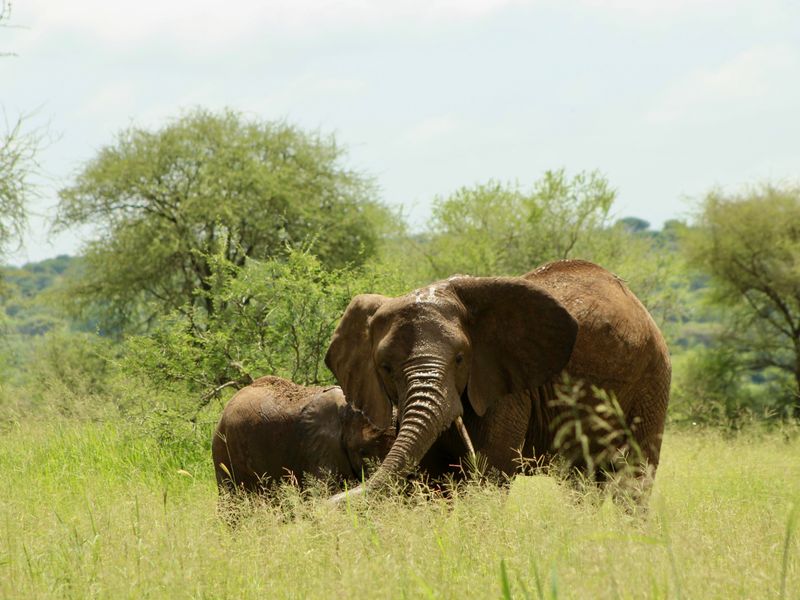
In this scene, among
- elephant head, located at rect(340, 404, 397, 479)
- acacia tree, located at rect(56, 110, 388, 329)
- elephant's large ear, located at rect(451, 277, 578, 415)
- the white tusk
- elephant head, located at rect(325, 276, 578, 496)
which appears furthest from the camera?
acacia tree, located at rect(56, 110, 388, 329)

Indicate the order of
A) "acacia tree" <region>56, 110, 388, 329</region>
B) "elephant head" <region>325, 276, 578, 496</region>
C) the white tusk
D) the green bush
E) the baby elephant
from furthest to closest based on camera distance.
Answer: "acacia tree" <region>56, 110, 388, 329</region> → the green bush → the baby elephant → the white tusk → "elephant head" <region>325, 276, 578, 496</region>

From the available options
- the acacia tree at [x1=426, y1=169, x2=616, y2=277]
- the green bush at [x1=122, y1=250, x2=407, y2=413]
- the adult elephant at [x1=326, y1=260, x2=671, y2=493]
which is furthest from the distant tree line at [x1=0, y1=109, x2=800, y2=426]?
the adult elephant at [x1=326, y1=260, x2=671, y2=493]

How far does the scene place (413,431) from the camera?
6.31 m

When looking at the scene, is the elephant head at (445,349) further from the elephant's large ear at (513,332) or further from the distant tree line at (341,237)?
the distant tree line at (341,237)

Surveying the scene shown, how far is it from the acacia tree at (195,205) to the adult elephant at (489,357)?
20806mm

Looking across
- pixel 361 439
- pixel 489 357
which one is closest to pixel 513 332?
pixel 489 357

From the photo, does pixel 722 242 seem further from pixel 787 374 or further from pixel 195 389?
pixel 195 389

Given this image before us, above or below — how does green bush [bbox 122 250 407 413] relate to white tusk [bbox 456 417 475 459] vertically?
above

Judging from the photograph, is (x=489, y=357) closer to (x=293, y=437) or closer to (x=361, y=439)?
(x=361, y=439)

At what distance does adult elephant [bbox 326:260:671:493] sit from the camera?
6516 millimetres

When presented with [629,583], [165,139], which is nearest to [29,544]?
[629,583]

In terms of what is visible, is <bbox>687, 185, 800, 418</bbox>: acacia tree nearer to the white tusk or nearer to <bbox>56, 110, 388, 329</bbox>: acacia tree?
<bbox>56, 110, 388, 329</bbox>: acacia tree

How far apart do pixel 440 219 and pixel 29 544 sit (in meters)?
28.2

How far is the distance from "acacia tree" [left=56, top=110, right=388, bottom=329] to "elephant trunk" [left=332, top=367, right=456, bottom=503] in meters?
22.0
